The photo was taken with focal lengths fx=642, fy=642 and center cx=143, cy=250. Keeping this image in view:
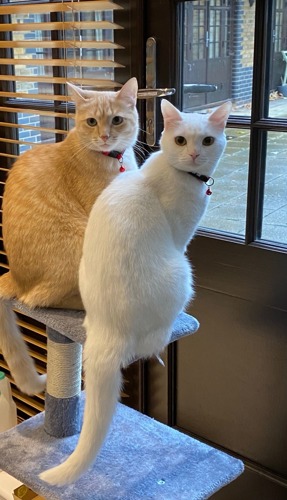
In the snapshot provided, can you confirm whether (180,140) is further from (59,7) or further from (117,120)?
(59,7)

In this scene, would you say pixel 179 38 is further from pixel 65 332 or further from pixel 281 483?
pixel 281 483

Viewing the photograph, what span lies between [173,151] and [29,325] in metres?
1.12

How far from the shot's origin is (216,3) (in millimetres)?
1526

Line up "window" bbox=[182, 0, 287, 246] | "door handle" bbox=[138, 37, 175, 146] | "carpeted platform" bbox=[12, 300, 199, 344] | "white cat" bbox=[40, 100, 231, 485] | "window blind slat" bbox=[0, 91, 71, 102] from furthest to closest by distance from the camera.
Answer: "window blind slat" bbox=[0, 91, 71, 102]
"door handle" bbox=[138, 37, 175, 146]
"window" bbox=[182, 0, 287, 246]
"carpeted platform" bbox=[12, 300, 199, 344]
"white cat" bbox=[40, 100, 231, 485]

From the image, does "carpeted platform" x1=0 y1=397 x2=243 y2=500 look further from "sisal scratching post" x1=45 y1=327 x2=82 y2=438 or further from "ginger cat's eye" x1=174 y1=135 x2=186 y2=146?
"ginger cat's eye" x1=174 y1=135 x2=186 y2=146

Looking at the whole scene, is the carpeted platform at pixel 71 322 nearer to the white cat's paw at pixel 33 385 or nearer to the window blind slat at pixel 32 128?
the white cat's paw at pixel 33 385

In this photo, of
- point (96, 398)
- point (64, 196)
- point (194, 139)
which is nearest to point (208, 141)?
point (194, 139)

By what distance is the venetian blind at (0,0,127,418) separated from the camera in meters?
1.69

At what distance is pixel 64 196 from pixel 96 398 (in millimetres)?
464

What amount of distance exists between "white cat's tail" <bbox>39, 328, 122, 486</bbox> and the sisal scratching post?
26cm

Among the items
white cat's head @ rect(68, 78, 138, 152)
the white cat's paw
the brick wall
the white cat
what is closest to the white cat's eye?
white cat's head @ rect(68, 78, 138, 152)

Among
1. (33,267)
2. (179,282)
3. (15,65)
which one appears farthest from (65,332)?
(15,65)

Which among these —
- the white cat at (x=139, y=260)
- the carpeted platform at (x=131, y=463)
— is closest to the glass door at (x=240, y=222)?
the carpeted platform at (x=131, y=463)

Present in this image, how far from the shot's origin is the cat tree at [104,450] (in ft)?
4.42
